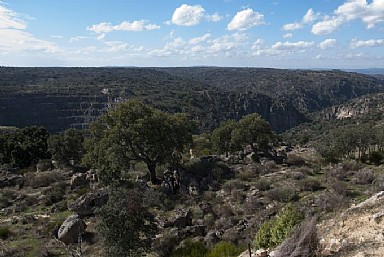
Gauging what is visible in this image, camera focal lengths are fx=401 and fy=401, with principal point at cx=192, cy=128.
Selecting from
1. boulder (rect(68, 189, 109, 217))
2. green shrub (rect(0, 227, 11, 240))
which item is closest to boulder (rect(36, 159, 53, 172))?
boulder (rect(68, 189, 109, 217))

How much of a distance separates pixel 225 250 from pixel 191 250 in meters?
2.46

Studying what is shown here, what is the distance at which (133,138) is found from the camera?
3291cm

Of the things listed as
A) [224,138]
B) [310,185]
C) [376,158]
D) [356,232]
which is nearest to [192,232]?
[310,185]

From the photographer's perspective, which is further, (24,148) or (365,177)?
(24,148)

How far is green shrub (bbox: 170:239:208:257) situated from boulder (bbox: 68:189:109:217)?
10.2 m

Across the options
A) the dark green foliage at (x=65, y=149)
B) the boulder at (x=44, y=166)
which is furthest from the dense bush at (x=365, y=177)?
the boulder at (x=44, y=166)

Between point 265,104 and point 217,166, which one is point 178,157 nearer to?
point 217,166

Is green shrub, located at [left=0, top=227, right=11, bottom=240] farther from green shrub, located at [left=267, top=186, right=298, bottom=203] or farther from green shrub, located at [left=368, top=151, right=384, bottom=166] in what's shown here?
green shrub, located at [left=368, top=151, right=384, bottom=166]

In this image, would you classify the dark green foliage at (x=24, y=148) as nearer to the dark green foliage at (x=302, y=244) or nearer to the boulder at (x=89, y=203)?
the boulder at (x=89, y=203)

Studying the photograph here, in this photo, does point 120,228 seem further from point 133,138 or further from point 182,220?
point 133,138

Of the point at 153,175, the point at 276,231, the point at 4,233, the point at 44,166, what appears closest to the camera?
the point at 276,231

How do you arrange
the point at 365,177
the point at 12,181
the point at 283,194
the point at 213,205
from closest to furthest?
the point at 283,194
the point at 213,205
the point at 365,177
the point at 12,181

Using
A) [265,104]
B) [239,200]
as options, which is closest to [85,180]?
[239,200]

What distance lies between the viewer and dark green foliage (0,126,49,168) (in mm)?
51812
